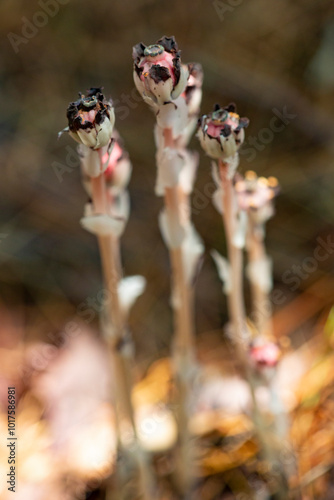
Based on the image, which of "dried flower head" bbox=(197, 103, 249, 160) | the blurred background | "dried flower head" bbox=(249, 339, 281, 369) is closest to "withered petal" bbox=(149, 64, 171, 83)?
"dried flower head" bbox=(197, 103, 249, 160)

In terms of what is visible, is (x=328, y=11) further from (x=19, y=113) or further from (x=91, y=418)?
(x=91, y=418)

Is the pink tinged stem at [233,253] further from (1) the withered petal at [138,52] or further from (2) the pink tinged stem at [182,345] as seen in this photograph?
(1) the withered petal at [138,52]

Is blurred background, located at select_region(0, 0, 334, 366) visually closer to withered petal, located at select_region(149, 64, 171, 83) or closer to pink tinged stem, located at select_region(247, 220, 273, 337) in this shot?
pink tinged stem, located at select_region(247, 220, 273, 337)

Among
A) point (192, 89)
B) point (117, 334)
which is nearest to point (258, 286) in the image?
point (117, 334)

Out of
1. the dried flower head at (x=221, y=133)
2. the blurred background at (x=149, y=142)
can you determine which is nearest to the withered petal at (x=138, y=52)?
the dried flower head at (x=221, y=133)

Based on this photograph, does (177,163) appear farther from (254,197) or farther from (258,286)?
(258,286)
